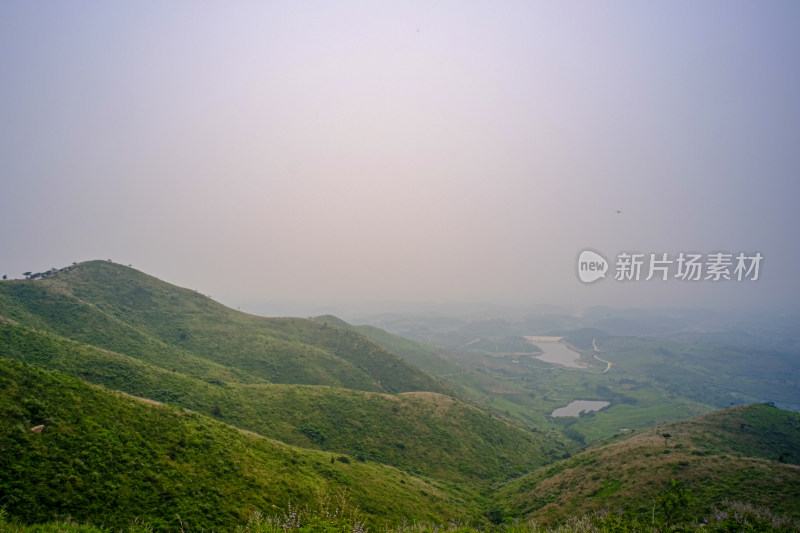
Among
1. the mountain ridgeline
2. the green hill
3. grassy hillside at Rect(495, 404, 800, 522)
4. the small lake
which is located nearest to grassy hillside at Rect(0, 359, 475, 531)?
the mountain ridgeline

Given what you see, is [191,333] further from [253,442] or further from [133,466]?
[133,466]

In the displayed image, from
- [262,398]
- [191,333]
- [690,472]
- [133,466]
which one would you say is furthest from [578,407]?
[133,466]

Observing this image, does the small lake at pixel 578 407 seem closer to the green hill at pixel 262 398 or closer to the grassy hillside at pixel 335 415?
the green hill at pixel 262 398

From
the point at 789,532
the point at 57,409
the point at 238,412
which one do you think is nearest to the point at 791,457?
the point at 789,532

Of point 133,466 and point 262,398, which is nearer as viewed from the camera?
point 133,466

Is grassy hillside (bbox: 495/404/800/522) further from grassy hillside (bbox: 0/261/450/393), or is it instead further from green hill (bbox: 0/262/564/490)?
grassy hillside (bbox: 0/261/450/393)

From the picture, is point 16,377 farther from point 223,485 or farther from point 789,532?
point 789,532

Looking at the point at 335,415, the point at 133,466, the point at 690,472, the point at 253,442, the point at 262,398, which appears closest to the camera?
the point at 133,466
